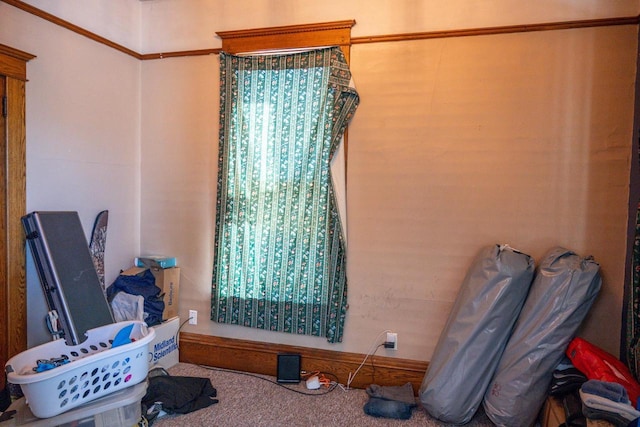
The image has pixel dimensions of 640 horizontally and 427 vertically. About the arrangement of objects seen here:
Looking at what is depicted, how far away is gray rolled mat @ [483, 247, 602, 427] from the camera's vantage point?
7.10 feet

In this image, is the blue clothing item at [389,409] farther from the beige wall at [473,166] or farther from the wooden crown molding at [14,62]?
the wooden crown molding at [14,62]

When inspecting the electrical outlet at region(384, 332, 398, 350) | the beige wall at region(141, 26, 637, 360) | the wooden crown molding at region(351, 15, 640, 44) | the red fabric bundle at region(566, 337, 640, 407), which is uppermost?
the wooden crown molding at region(351, 15, 640, 44)

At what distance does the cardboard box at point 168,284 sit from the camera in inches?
120

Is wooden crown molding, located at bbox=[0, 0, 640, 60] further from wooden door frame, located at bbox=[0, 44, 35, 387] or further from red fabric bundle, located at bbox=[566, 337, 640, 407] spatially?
red fabric bundle, located at bbox=[566, 337, 640, 407]

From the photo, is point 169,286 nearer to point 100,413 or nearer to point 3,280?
point 3,280

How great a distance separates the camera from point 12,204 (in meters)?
2.32

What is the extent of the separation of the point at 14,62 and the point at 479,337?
9.84 ft

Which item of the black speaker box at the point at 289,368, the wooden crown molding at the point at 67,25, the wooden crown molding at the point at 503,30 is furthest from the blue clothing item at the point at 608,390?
the wooden crown molding at the point at 67,25

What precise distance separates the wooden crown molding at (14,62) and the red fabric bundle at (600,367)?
11.0 feet

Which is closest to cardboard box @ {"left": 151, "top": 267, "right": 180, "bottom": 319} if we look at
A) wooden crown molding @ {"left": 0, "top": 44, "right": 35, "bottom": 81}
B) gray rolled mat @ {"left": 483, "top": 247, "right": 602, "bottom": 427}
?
wooden crown molding @ {"left": 0, "top": 44, "right": 35, "bottom": 81}

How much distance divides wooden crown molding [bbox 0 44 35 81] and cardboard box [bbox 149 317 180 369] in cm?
175

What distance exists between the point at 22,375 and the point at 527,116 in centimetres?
298

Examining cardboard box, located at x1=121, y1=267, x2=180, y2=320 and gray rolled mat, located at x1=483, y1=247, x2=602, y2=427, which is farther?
cardboard box, located at x1=121, y1=267, x2=180, y2=320

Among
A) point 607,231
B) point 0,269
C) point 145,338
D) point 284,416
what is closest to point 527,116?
point 607,231
